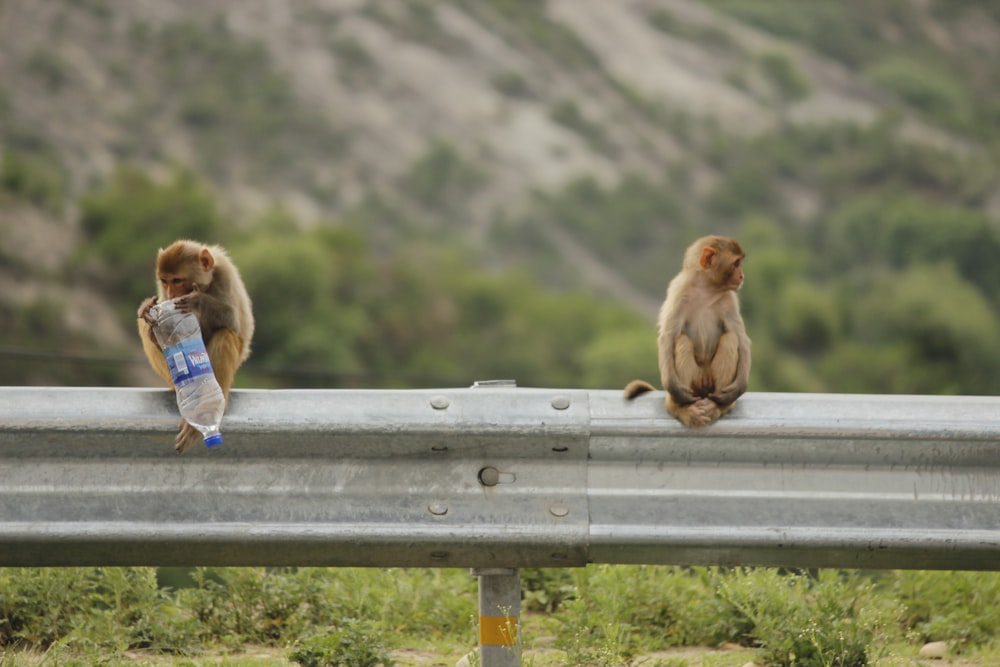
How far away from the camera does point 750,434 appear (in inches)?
131

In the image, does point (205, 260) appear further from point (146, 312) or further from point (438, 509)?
point (438, 509)

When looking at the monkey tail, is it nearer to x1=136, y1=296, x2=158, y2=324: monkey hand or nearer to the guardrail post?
the guardrail post

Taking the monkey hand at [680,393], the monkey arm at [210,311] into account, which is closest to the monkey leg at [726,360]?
the monkey hand at [680,393]

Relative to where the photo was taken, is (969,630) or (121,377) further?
(121,377)

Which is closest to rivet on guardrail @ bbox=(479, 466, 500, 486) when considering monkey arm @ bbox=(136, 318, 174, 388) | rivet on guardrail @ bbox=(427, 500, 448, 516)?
rivet on guardrail @ bbox=(427, 500, 448, 516)

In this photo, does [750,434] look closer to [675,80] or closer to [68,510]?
[68,510]

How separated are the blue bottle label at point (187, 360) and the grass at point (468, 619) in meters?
0.85

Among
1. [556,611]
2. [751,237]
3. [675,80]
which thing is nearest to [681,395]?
[556,611]

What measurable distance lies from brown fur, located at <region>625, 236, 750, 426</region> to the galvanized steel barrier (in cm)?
45

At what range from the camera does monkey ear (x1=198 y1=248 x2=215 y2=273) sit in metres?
4.24

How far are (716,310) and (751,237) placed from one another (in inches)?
3065

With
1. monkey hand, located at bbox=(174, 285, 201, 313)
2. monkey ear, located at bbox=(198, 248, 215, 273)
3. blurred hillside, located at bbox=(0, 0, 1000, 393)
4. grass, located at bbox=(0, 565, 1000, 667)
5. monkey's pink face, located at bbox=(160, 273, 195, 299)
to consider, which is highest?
blurred hillside, located at bbox=(0, 0, 1000, 393)

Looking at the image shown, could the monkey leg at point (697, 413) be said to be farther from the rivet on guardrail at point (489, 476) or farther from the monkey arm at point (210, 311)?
the monkey arm at point (210, 311)

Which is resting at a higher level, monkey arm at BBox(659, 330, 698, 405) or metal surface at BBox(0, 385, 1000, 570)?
monkey arm at BBox(659, 330, 698, 405)
